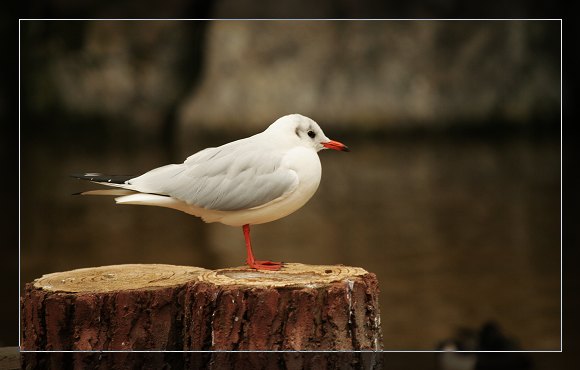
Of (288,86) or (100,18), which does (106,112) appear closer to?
(100,18)

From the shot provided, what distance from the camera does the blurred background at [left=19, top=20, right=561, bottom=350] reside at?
3.29 meters

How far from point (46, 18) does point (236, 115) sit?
0.85 meters

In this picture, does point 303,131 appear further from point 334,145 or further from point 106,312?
point 106,312

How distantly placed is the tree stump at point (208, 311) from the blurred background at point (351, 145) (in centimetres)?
38

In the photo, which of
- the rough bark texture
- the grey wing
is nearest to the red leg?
the grey wing

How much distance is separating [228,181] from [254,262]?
317 mm

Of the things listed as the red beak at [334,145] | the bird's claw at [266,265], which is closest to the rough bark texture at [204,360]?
the bird's claw at [266,265]

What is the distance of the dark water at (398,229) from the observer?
3303mm

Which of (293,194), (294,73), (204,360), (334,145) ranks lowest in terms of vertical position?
(204,360)

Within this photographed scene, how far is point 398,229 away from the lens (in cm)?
→ 339

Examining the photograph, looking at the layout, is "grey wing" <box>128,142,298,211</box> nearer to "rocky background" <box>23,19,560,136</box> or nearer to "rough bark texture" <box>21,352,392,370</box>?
"rocky background" <box>23,19,560,136</box>

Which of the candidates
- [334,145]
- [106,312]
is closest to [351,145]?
[334,145]

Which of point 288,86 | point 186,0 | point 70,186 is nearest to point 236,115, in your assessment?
point 288,86

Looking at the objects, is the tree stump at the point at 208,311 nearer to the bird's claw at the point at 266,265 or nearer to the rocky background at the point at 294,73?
the bird's claw at the point at 266,265
